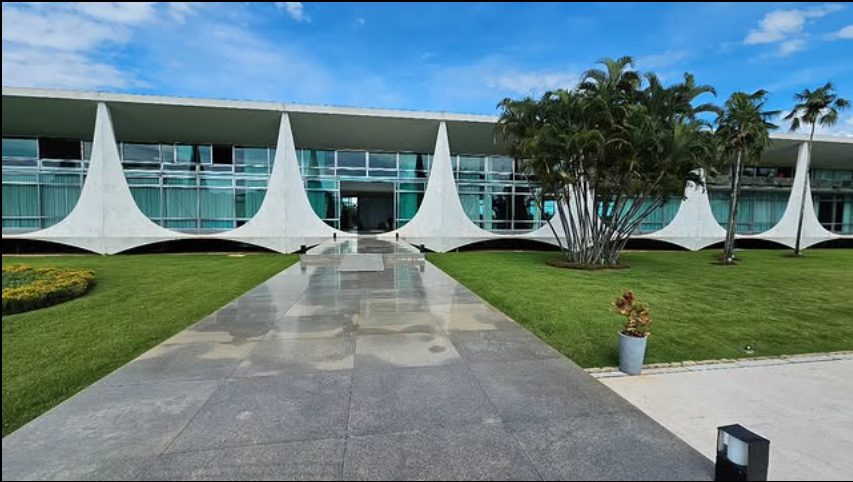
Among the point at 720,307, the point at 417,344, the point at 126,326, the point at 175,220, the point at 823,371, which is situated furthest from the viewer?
the point at 175,220

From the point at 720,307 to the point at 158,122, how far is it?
87.6ft

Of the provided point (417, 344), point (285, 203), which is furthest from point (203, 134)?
point (417, 344)

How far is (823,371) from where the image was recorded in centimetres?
504

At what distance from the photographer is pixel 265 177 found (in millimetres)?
25234

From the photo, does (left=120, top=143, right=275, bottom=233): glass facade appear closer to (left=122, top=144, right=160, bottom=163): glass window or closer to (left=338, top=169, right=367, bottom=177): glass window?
(left=122, top=144, right=160, bottom=163): glass window

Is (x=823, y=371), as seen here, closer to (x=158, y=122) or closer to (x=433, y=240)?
(x=433, y=240)

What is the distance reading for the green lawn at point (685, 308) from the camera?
596 centimetres

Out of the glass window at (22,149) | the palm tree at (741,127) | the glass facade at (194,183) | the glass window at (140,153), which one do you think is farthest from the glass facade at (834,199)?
the glass window at (22,149)

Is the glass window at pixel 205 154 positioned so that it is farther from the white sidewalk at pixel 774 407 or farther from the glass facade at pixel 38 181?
the white sidewalk at pixel 774 407

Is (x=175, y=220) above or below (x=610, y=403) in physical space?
above

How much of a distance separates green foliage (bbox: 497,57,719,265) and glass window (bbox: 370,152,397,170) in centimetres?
Answer: 1143

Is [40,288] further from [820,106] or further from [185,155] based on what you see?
[820,106]

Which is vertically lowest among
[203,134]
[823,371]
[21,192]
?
[823,371]

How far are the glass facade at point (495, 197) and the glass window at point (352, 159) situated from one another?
6.38 m
